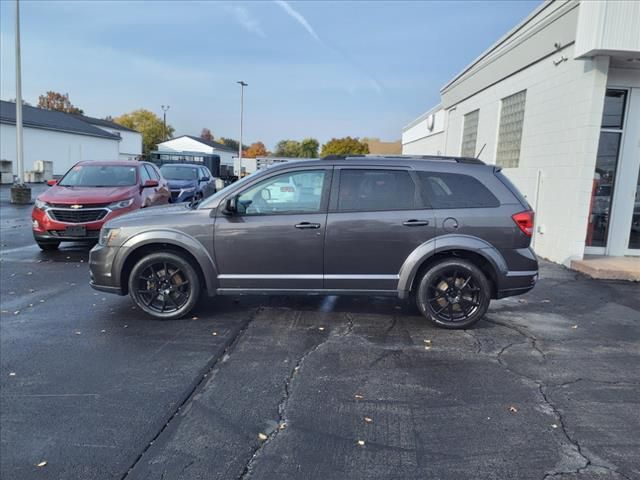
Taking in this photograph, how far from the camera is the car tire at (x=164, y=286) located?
549 centimetres

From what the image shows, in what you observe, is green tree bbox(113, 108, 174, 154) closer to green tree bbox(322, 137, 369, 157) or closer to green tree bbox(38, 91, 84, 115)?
green tree bbox(38, 91, 84, 115)

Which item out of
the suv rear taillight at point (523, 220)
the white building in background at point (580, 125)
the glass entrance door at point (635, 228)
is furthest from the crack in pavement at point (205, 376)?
the glass entrance door at point (635, 228)

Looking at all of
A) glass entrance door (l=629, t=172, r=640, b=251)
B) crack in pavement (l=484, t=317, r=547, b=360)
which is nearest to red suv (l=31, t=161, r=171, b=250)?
crack in pavement (l=484, t=317, r=547, b=360)

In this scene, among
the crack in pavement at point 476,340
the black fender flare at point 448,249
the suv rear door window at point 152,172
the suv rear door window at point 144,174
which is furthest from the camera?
the suv rear door window at point 152,172

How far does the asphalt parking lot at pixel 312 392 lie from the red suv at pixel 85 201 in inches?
115

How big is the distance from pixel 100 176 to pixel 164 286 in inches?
236

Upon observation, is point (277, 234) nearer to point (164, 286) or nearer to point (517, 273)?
point (164, 286)

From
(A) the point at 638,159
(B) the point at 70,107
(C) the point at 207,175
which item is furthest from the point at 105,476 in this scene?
(B) the point at 70,107

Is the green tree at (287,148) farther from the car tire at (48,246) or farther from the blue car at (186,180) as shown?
the car tire at (48,246)

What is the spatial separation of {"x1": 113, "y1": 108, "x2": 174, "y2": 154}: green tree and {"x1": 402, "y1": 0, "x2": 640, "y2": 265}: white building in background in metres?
82.7

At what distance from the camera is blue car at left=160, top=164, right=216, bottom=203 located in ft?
49.6

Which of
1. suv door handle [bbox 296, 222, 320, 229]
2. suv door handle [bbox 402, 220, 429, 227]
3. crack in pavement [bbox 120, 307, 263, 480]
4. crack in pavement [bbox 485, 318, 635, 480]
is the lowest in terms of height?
crack in pavement [bbox 120, 307, 263, 480]

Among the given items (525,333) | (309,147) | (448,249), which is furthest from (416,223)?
(309,147)

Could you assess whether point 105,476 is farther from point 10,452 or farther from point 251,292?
point 251,292
